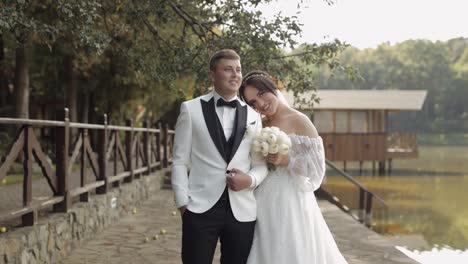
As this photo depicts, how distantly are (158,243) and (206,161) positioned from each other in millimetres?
4868

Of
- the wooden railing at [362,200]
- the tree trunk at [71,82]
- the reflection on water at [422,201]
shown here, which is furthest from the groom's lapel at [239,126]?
the tree trunk at [71,82]

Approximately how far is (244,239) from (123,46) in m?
7.20

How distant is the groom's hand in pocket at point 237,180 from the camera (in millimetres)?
3482

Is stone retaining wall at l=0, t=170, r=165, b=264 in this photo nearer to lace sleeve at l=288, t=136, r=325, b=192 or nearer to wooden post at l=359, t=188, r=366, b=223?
lace sleeve at l=288, t=136, r=325, b=192

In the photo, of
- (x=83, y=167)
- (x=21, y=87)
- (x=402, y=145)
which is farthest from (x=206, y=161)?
(x=402, y=145)

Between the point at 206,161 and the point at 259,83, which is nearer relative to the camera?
the point at 206,161

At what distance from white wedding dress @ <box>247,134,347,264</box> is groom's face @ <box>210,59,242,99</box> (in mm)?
599

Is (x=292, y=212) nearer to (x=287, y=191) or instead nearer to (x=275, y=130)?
(x=287, y=191)

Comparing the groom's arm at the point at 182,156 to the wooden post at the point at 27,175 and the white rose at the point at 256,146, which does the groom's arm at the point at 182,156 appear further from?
the wooden post at the point at 27,175

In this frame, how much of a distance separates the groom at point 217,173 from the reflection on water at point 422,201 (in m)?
10.8

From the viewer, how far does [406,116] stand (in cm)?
8231

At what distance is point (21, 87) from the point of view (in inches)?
632

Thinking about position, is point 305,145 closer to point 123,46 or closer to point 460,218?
point 123,46

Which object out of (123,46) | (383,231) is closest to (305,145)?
(123,46)
